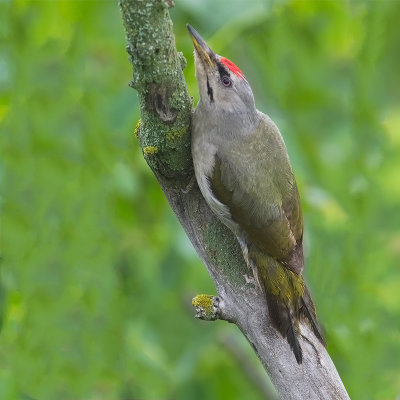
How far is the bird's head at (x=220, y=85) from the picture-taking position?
3754 millimetres

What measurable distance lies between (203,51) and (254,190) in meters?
0.70

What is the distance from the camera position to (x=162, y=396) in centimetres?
503

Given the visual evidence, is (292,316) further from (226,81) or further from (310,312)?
(226,81)

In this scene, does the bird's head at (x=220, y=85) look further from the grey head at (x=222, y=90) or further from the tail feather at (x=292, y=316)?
the tail feather at (x=292, y=316)

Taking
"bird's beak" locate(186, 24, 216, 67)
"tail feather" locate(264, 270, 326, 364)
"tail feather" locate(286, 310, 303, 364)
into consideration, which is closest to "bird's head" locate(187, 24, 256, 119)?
"bird's beak" locate(186, 24, 216, 67)

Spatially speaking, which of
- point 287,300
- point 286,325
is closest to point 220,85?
point 287,300

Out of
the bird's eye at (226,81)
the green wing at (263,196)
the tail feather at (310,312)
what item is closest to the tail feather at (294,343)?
the tail feather at (310,312)

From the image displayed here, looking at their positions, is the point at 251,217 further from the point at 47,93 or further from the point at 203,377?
the point at 203,377

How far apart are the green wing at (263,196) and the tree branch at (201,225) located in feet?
0.35

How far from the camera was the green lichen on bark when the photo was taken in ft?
9.53

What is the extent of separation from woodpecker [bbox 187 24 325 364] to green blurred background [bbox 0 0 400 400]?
1.29ft

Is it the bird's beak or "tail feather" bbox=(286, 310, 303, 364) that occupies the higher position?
the bird's beak

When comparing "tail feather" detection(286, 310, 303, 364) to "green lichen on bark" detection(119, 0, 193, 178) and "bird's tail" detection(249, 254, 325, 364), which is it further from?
"green lichen on bark" detection(119, 0, 193, 178)

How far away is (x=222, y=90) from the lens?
383cm
